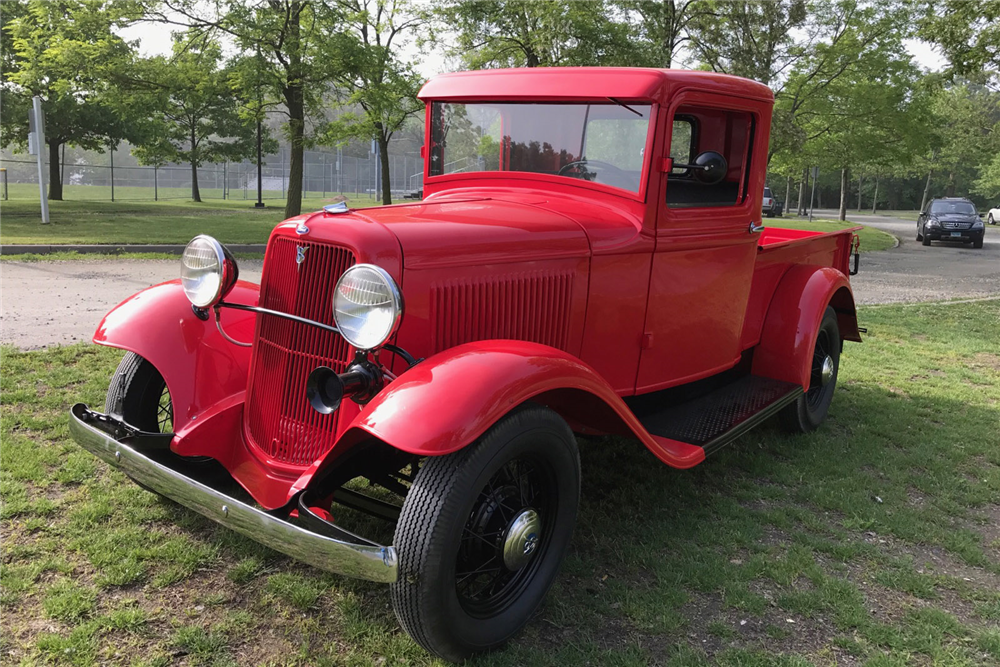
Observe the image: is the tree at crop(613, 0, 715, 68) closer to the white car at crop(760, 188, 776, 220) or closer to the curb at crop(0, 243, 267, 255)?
the curb at crop(0, 243, 267, 255)

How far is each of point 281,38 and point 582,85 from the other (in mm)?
10922

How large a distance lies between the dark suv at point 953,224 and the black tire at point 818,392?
19997 mm

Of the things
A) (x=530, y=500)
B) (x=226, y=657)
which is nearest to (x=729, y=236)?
(x=530, y=500)

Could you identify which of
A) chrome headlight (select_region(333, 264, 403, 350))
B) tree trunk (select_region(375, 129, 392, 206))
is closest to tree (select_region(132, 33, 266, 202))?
tree trunk (select_region(375, 129, 392, 206))

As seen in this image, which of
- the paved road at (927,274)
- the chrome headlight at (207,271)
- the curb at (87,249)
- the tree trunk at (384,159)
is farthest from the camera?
the tree trunk at (384,159)

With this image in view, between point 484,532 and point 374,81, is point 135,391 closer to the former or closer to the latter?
point 484,532

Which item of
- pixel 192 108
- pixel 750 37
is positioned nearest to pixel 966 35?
pixel 750 37

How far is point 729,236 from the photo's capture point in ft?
13.2

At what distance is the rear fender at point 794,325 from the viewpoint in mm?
4594

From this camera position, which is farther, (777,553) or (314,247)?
(777,553)

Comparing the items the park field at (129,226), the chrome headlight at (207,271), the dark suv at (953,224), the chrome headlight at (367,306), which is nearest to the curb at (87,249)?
the park field at (129,226)

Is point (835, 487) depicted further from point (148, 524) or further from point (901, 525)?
point (148, 524)

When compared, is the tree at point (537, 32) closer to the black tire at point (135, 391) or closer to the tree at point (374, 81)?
the tree at point (374, 81)

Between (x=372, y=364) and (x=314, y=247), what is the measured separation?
0.58m
